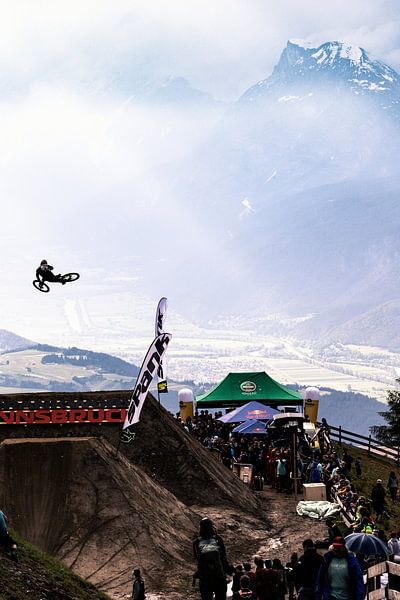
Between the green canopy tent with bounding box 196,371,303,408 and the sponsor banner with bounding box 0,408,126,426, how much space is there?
698 inches

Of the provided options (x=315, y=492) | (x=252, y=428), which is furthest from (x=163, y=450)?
(x=252, y=428)

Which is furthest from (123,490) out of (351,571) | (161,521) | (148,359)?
(351,571)

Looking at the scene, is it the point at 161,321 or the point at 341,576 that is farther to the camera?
the point at 161,321

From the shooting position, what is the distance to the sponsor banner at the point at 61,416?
37.1 m

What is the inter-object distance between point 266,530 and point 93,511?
729 centimetres

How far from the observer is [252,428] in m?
45.2

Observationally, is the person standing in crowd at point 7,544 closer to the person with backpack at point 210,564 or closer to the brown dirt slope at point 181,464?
the person with backpack at point 210,564

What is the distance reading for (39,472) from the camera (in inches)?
1187

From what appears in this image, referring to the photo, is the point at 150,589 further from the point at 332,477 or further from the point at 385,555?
the point at 332,477

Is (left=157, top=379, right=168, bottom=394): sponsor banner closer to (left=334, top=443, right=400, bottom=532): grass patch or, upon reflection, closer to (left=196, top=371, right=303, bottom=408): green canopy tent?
(left=196, top=371, right=303, bottom=408): green canopy tent

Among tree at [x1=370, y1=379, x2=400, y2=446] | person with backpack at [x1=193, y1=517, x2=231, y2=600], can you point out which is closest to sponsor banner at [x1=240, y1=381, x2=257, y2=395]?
tree at [x1=370, y1=379, x2=400, y2=446]

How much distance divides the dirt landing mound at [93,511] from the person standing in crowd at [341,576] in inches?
422

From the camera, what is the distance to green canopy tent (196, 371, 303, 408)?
183 ft

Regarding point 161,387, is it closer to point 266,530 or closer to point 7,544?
point 266,530
